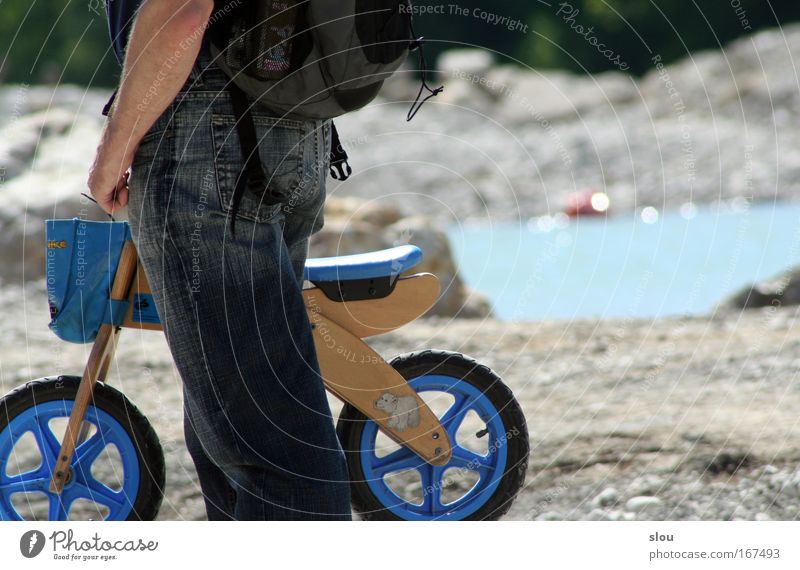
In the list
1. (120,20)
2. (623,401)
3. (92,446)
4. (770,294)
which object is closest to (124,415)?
(92,446)

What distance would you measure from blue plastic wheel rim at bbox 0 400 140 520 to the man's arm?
3.04 feet

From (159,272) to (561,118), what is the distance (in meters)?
23.7

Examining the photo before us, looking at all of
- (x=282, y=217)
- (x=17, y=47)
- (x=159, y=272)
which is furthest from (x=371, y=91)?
(x=17, y=47)

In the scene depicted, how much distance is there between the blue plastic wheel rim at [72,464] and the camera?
9.39ft

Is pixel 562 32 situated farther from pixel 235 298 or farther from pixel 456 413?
pixel 235 298

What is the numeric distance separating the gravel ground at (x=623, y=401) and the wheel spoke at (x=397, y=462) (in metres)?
0.58

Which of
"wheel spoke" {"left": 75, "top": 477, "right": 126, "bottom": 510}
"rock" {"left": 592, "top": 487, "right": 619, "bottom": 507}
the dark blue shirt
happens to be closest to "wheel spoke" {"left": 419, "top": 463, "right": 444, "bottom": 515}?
"rock" {"left": 592, "top": 487, "right": 619, "bottom": 507}

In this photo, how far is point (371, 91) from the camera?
228 centimetres

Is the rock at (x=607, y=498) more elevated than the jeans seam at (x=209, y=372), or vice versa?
the jeans seam at (x=209, y=372)

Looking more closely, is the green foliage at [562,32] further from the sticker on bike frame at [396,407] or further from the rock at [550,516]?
the sticker on bike frame at [396,407]

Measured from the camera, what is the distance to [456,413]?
9.89ft

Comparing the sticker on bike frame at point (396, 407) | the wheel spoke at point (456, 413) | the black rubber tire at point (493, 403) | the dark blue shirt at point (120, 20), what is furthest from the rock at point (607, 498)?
the dark blue shirt at point (120, 20)
